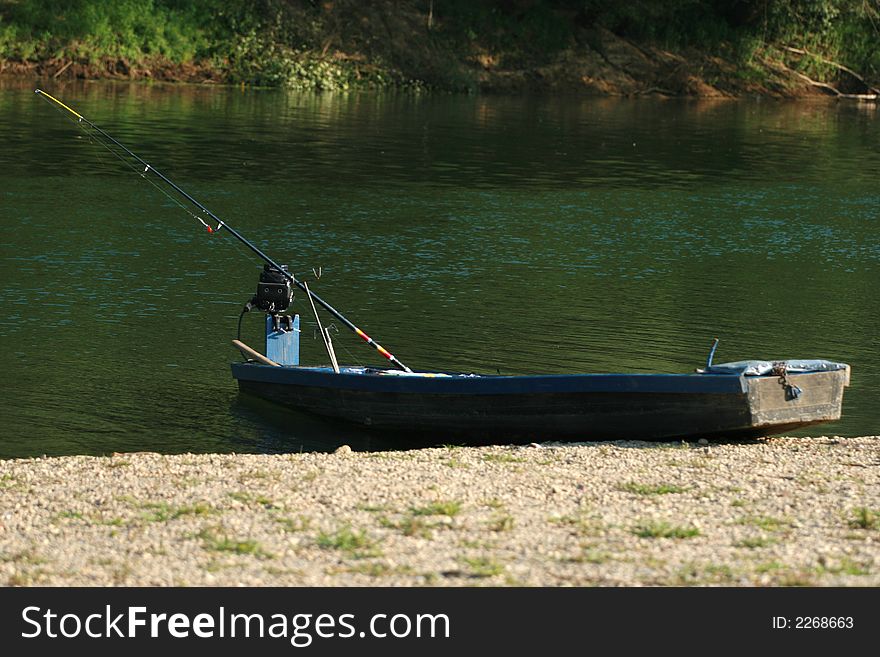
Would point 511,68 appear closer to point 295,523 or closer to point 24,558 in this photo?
point 295,523

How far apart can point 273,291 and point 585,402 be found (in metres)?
3.83

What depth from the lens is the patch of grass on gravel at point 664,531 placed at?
10.3 meters

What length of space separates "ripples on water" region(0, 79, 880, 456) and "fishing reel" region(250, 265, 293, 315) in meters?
1.20

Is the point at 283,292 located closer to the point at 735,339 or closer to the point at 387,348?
the point at 387,348

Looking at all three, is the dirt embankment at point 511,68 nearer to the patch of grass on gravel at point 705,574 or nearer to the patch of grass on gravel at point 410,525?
the patch of grass on gravel at point 410,525

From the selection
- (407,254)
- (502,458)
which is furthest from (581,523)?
(407,254)

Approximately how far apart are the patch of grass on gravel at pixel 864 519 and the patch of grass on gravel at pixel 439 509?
9.23 feet

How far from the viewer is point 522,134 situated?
47469 millimetres

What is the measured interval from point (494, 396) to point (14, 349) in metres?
6.94

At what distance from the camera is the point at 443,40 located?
214 feet

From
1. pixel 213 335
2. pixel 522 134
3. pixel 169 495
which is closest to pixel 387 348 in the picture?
pixel 213 335

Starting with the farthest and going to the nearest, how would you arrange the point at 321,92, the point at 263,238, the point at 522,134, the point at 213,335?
the point at 321,92
the point at 522,134
the point at 263,238
the point at 213,335

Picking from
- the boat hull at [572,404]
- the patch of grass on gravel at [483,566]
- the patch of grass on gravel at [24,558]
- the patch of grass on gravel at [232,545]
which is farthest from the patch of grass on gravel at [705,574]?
the boat hull at [572,404]
